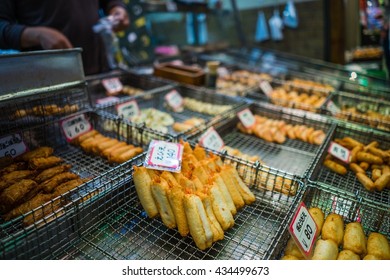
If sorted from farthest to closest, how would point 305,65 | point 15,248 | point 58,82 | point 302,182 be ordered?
1. point 305,65
2. point 58,82
3. point 302,182
4. point 15,248

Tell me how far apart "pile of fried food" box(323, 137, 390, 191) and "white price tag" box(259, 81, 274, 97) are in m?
2.04

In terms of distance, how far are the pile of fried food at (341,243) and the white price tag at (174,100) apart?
2.85m

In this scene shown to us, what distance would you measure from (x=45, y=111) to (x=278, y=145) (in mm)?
2870

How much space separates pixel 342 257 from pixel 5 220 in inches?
98.6

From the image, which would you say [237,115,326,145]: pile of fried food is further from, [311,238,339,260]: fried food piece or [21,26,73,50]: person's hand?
[21,26,73,50]: person's hand

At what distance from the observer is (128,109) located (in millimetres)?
4277

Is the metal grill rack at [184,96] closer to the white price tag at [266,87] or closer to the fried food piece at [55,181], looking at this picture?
the white price tag at [266,87]

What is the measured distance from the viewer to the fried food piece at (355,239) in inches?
91.6

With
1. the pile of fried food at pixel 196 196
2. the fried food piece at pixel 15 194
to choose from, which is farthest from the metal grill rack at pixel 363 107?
the fried food piece at pixel 15 194

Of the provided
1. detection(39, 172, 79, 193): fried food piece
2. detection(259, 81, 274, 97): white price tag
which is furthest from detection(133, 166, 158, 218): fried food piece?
detection(259, 81, 274, 97): white price tag

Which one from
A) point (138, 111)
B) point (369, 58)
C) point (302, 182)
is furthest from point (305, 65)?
point (302, 182)

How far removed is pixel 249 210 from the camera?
2.77 meters
